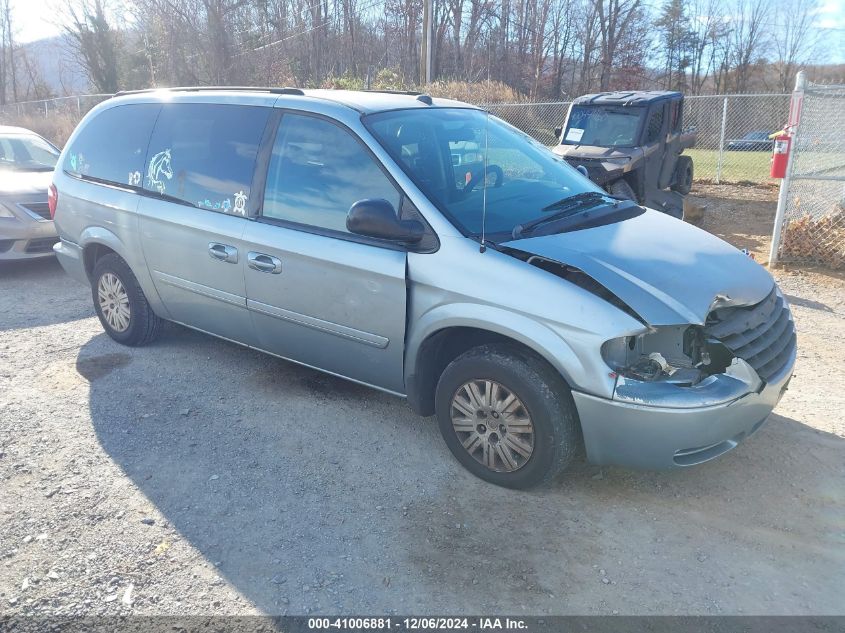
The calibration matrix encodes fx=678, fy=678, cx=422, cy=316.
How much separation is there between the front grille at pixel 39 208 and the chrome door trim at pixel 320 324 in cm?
476

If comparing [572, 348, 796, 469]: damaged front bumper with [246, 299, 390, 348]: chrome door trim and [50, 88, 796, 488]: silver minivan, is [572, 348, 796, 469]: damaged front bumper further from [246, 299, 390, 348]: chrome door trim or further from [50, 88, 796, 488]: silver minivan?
[246, 299, 390, 348]: chrome door trim

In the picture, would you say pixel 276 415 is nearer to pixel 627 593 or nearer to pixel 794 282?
pixel 627 593

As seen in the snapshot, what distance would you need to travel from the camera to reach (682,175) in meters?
12.1

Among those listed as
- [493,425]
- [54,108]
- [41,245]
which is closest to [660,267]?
[493,425]

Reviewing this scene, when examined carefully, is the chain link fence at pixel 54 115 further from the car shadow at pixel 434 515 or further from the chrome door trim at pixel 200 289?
the car shadow at pixel 434 515

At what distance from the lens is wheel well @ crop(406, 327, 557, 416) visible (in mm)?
3549

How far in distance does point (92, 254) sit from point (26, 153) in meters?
4.77

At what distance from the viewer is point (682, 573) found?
2.91 meters

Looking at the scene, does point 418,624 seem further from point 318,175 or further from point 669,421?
point 318,175

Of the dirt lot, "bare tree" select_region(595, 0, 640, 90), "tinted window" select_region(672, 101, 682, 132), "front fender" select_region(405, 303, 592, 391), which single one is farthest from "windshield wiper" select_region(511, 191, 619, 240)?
"bare tree" select_region(595, 0, 640, 90)

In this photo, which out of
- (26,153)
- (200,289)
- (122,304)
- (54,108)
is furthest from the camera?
(54,108)

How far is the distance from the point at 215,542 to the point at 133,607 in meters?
0.46

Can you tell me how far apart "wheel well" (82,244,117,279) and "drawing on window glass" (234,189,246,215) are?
163 cm

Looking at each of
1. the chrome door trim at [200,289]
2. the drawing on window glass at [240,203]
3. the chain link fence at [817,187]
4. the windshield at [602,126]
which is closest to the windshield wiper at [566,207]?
the drawing on window glass at [240,203]
